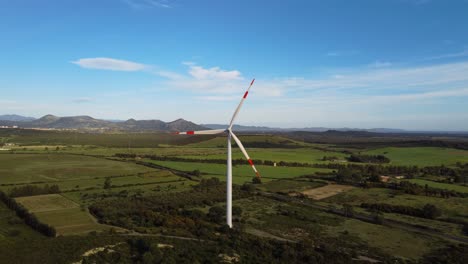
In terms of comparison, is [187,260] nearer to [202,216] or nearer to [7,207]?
[202,216]

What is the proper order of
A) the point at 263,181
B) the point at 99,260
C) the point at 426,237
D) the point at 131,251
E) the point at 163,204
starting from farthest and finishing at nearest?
the point at 263,181 < the point at 163,204 < the point at 426,237 < the point at 131,251 < the point at 99,260

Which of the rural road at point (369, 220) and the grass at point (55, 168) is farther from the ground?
the grass at point (55, 168)

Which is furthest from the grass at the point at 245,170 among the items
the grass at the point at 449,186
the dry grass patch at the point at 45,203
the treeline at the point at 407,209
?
the dry grass patch at the point at 45,203

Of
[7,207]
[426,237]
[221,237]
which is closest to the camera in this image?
[221,237]

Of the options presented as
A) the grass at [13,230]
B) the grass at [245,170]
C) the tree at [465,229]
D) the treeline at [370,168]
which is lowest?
the tree at [465,229]

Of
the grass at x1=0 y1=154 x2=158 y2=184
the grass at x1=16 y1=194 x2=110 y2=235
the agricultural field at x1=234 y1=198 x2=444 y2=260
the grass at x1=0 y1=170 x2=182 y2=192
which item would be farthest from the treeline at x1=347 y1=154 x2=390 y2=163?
the grass at x1=16 y1=194 x2=110 y2=235

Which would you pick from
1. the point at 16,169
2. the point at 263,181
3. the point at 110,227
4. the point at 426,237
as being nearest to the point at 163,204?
the point at 110,227

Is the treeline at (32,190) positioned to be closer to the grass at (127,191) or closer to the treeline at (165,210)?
the grass at (127,191)
